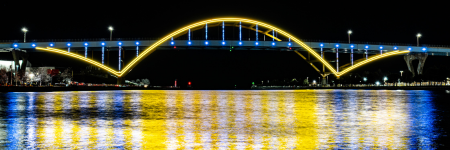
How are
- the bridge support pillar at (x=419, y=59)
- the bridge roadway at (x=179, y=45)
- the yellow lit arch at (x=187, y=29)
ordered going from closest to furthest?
the yellow lit arch at (x=187, y=29) < the bridge roadway at (x=179, y=45) < the bridge support pillar at (x=419, y=59)

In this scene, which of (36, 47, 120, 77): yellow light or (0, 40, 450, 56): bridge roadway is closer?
(36, 47, 120, 77): yellow light

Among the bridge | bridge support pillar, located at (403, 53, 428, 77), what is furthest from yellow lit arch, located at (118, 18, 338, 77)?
bridge support pillar, located at (403, 53, 428, 77)

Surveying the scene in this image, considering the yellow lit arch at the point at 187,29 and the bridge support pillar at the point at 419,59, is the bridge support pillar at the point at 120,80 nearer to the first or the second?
A: the yellow lit arch at the point at 187,29

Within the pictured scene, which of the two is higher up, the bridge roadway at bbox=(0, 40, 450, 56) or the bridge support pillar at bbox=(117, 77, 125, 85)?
the bridge roadway at bbox=(0, 40, 450, 56)

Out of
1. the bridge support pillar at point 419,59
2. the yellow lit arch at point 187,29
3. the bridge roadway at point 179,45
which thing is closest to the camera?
the yellow lit arch at point 187,29

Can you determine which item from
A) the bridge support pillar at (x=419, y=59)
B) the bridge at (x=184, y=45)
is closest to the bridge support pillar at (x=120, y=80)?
the bridge at (x=184, y=45)

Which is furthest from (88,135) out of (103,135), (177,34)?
(177,34)

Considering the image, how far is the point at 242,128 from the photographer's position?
38.6 ft

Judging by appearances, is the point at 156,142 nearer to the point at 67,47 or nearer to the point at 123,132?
the point at 123,132

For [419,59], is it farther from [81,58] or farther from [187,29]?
[81,58]

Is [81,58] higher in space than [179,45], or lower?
lower

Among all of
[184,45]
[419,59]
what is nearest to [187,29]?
[184,45]

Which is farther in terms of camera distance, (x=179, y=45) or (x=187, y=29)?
(x=179, y=45)

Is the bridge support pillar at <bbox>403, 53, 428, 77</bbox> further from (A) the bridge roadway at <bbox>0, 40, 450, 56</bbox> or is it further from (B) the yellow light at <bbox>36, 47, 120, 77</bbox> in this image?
(B) the yellow light at <bbox>36, 47, 120, 77</bbox>
